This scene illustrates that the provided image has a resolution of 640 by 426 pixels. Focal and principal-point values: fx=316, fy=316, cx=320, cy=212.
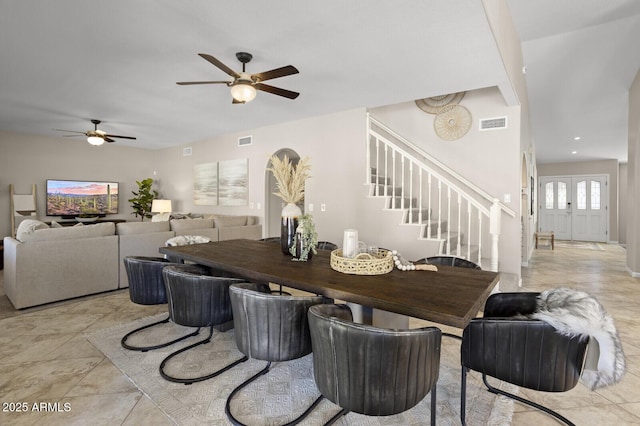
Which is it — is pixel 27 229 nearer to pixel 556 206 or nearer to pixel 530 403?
pixel 530 403

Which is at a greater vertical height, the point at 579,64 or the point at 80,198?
the point at 579,64

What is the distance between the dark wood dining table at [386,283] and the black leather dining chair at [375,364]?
0.17m

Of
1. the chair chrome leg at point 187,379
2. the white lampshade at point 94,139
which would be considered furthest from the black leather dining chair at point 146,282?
the white lampshade at point 94,139

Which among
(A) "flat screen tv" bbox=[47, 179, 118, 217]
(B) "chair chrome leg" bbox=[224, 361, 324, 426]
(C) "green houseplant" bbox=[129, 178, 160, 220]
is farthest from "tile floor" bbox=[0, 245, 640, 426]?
(C) "green houseplant" bbox=[129, 178, 160, 220]

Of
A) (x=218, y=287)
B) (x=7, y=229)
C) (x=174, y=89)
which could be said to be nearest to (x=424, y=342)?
(x=218, y=287)

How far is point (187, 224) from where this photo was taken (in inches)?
190

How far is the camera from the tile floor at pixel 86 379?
1.81m

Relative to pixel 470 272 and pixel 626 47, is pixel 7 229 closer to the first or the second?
pixel 470 272

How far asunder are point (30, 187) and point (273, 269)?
26.4ft

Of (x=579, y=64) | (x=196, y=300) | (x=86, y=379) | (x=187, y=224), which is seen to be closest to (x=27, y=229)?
(x=187, y=224)

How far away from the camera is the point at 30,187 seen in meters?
7.14

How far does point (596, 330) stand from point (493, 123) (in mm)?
3948

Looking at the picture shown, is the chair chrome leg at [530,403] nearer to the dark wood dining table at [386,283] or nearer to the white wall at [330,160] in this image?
the dark wood dining table at [386,283]

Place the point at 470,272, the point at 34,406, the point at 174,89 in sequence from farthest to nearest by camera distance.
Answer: the point at 174,89 < the point at 470,272 < the point at 34,406
